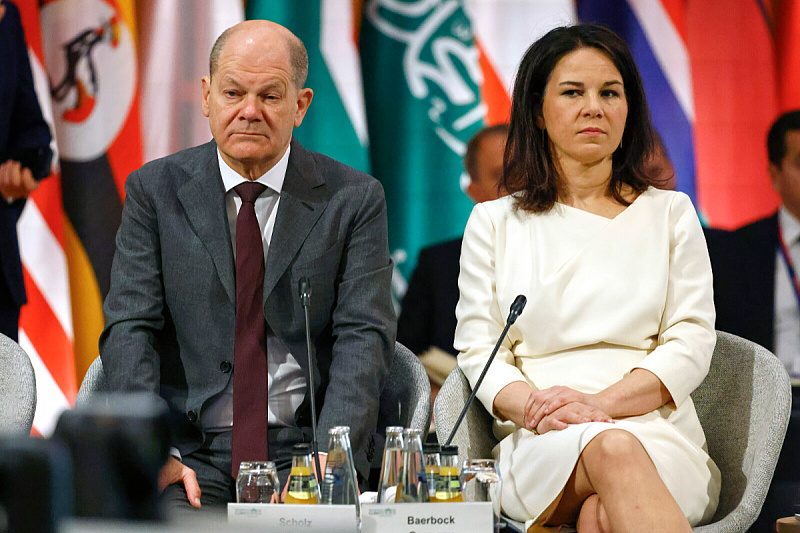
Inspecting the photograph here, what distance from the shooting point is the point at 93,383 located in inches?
88.5

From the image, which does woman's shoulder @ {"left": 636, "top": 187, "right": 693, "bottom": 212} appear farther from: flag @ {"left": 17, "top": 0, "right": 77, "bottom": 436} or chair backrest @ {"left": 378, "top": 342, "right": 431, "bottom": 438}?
flag @ {"left": 17, "top": 0, "right": 77, "bottom": 436}

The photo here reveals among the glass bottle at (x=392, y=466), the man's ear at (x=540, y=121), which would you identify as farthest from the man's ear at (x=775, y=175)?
the glass bottle at (x=392, y=466)

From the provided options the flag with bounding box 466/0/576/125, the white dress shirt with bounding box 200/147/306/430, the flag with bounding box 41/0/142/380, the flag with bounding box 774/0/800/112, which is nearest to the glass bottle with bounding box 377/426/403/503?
the white dress shirt with bounding box 200/147/306/430

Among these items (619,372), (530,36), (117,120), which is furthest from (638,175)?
(117,120)

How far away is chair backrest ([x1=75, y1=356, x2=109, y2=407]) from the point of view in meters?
2.21

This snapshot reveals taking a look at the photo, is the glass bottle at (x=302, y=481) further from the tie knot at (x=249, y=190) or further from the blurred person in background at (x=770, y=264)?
the blurred person in background at (x=770, y=264)

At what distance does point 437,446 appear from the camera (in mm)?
1522

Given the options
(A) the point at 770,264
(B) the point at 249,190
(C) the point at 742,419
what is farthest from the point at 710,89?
(B) the point at 249,190

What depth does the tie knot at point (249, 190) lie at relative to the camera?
7.39ft

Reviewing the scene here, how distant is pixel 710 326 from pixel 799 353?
41.2 inches

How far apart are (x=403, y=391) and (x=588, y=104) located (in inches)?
33.1

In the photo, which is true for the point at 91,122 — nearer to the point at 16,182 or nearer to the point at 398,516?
the point at 16,182

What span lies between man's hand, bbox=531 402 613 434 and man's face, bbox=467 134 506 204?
1303 millimetres

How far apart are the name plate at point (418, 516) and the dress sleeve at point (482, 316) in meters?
0.75
